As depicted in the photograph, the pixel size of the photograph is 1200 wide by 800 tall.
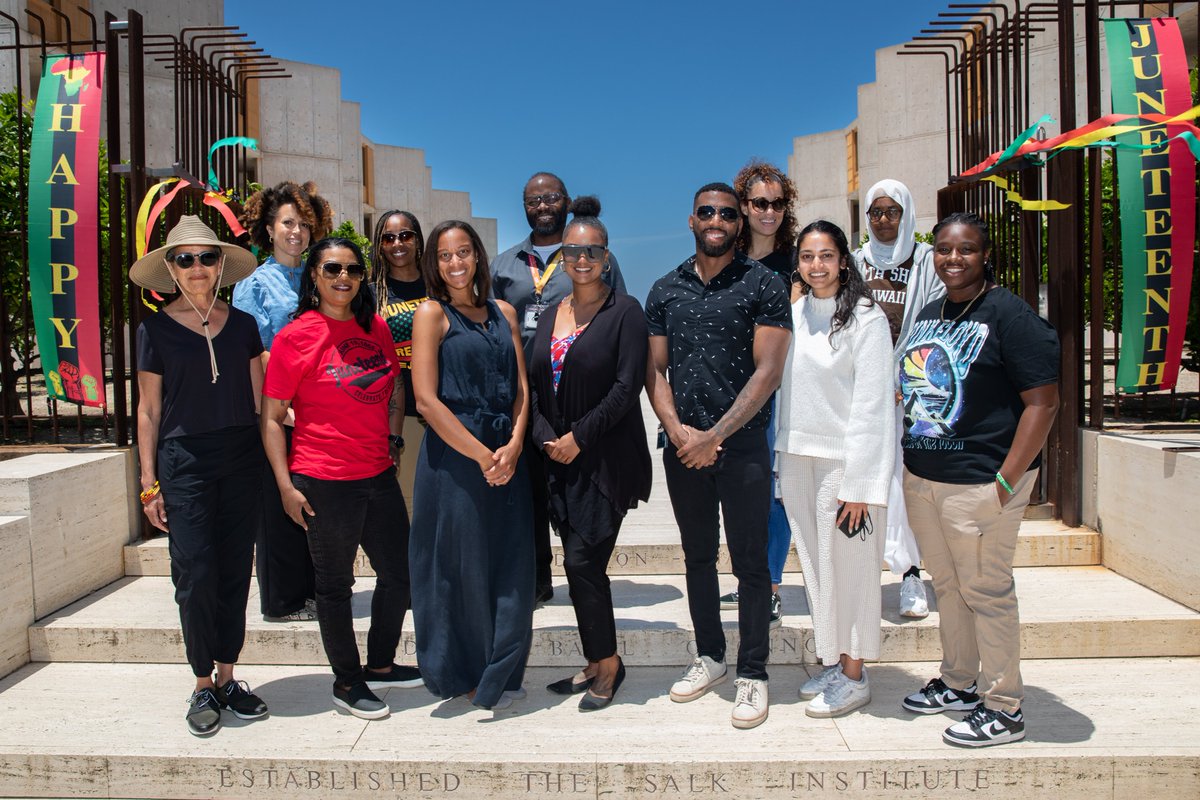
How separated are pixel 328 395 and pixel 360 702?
1.24 meters

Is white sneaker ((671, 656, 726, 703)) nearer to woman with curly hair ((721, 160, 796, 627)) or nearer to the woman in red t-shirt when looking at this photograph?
woman with curly hair ((721, 160, 796, 627))

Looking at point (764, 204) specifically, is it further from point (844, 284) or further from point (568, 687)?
point (568, 687)

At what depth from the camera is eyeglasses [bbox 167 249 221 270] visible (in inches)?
145

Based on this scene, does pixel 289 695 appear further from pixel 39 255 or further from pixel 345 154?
pixel 345 154

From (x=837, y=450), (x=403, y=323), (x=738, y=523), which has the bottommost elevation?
(x=738, y=523)

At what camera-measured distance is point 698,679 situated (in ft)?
12.8

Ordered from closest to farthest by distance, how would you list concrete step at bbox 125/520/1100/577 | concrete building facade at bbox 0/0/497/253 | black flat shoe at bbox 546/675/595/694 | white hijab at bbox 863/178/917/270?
black flat shoe at bbox 546/675/595/694 < white hijab at bbox 863/178/917/270 < concrete step at bbox 125/520/1100/577 < concrete building facade at bbox 0/0/497/253

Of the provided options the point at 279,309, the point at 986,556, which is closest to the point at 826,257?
the point at 986,556

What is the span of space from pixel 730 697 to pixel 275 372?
2236 mm

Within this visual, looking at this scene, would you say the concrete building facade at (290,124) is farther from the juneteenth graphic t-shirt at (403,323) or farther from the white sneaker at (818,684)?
the white sneaker at (818,684)

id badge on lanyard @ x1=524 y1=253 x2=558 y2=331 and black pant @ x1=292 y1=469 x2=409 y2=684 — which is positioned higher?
id badge on lanyard @ x1=524 y1=253 x2=558 y2=331

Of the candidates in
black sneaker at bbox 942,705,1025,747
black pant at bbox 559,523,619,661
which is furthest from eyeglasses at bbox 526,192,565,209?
black sneaker at bbox 942,705,1025,747

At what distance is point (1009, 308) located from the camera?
339cm

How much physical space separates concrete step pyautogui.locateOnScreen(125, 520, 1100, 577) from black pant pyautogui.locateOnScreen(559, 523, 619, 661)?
145 centimetres
